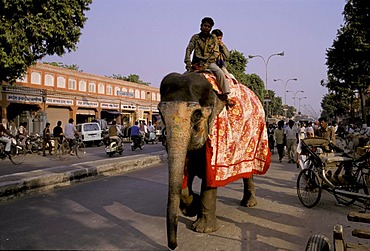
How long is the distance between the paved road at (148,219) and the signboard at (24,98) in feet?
76.2

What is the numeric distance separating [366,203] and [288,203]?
1781mm

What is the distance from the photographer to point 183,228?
18.2ft

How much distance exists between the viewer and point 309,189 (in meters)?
7.50

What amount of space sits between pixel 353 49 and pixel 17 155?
23509mm

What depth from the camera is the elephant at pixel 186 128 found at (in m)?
4.15

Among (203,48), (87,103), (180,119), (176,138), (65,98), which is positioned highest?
(65,98)

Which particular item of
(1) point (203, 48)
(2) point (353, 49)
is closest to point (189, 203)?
(1) point (203, 48)

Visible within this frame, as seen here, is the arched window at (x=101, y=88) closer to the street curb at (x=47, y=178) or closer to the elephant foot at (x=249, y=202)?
the street curb at (x=47, y=178)

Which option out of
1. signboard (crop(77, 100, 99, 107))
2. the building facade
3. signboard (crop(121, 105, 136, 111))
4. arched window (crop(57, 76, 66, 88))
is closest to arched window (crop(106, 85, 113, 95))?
the building facade

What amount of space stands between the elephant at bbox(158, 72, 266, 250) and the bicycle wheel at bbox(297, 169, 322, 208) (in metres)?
2.76

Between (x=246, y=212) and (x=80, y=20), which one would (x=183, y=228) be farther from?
(x=80, y=20)

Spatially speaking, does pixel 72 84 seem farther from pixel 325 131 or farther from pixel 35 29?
pixel 325 131

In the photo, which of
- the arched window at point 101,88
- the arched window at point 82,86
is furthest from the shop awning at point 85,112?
the arched window at point 101,88

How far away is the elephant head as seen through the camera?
4.14 metres
